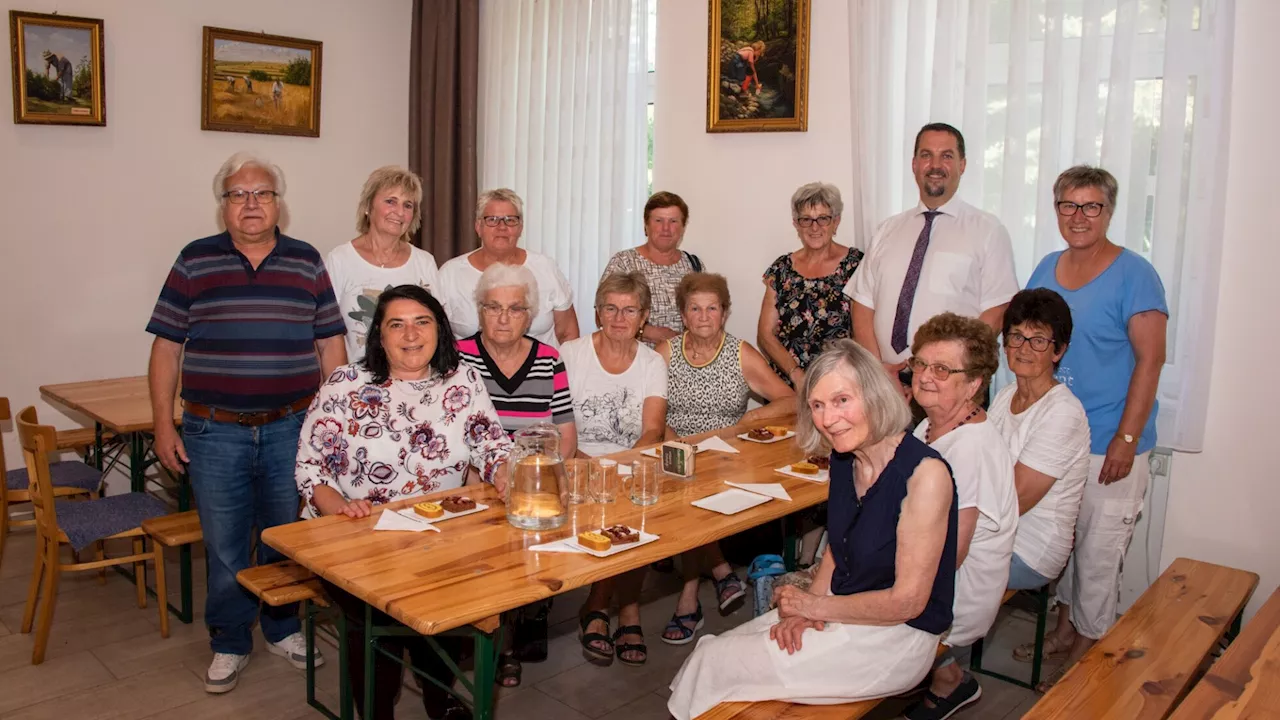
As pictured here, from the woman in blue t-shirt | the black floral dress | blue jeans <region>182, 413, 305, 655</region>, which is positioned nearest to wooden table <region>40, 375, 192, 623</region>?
blue jeans <region>182, 413, 305, 655</region>

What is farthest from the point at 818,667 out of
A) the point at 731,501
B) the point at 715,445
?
the point at 715,445

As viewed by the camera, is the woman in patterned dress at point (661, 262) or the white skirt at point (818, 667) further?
the woman in patterned dress at point (661, 262)

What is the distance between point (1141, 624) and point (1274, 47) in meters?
1.96

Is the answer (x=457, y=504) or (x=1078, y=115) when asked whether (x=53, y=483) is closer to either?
(x=457, y=504)

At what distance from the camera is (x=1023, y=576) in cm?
302

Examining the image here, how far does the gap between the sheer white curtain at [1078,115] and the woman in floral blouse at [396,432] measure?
214 cm

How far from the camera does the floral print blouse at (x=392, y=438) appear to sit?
271 centimetres

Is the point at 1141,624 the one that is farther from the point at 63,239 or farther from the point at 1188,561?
the point at 63,239

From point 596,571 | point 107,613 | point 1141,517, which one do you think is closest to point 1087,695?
point 596,571

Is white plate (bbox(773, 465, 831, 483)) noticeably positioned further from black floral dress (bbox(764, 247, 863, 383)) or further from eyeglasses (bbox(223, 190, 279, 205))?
eyeglasses (bbox(223, 190, 279, 205))

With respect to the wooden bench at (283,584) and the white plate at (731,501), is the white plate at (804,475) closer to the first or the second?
the white plate at (731,501)

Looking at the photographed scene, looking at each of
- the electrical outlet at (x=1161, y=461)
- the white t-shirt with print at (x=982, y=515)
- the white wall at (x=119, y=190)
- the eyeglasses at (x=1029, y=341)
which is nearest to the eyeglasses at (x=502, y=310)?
the white t-shirt with print at (x=982, y=515)

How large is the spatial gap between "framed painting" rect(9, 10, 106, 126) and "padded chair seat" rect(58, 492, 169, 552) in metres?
2.09

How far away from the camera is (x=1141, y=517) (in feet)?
12.5
